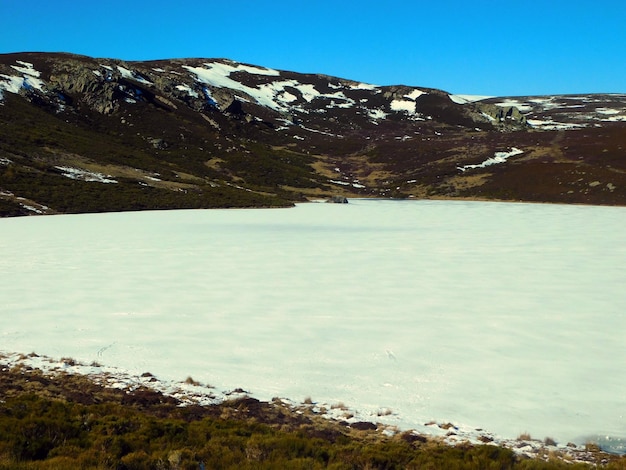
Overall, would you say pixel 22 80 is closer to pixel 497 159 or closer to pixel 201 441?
pixel 497 159

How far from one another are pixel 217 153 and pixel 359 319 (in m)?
91.6

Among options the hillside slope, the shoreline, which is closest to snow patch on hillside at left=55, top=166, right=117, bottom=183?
the hillside slope

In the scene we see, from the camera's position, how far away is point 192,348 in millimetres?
12914

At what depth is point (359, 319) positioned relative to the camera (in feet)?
51.1

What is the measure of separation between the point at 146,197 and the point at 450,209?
37.1 meters

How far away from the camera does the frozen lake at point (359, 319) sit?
10.4 m

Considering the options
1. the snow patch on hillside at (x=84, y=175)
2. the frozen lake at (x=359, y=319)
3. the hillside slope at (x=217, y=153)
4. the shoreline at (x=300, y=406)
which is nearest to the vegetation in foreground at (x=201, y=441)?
the shoreline at (x=300, y=406)

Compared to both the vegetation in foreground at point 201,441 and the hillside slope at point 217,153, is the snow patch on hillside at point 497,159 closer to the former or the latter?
the hillside slope at point 217,153

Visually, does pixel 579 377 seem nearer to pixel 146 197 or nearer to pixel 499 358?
pixel 499 358

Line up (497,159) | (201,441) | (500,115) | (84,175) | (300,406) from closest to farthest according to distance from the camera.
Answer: (201,441)
(300,406)
(84,175)
(497,159)
(500,115)

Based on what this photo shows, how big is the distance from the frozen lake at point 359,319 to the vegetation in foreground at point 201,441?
1.09 meters

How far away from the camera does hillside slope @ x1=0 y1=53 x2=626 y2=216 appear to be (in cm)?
6325

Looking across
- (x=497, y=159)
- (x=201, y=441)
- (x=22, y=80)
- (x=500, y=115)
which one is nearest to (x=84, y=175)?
(x=22, y=80)

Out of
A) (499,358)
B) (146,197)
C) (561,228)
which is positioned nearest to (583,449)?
(499,358)
